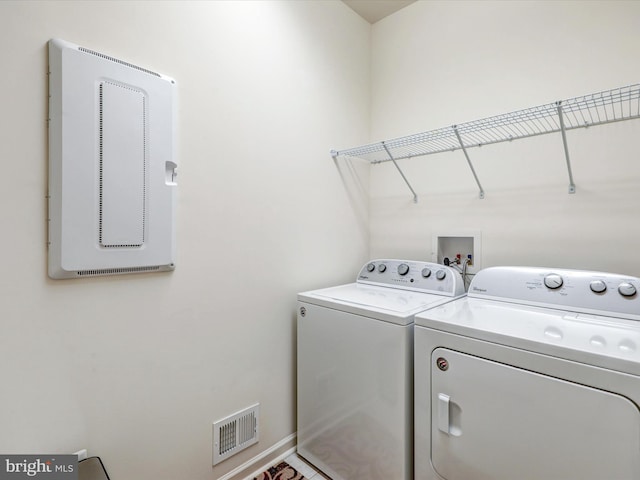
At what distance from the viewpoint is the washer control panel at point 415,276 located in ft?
5.45

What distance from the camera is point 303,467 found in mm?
1675

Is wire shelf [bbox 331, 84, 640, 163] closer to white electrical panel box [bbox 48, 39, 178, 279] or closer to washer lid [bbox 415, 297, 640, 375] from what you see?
washer lid [bbox 415, 297, 640, 375]

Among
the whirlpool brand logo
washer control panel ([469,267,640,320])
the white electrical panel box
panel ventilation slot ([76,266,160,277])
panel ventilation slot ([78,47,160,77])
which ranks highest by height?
panel ventilation slot ([78,47,160,77])

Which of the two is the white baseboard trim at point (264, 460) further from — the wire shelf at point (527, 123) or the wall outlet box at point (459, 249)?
the wire shelf at point (527, 123)

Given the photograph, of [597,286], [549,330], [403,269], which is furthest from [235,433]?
[597,286]

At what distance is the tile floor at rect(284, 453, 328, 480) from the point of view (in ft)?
5.29

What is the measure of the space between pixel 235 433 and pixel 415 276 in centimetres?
122

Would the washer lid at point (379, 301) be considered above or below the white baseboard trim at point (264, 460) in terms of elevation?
above

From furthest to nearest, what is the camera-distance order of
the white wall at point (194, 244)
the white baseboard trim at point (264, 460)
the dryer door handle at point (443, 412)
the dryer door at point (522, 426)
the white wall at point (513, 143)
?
1. the white baseboard trim at point (264, 460)
2. the white wall at point (513, 143)
3. the dryer door handle at point (443, 412)
4. the white wall at point (194, 244)
5. the dryer door at point (522, 426)

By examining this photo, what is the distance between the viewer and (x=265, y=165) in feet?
5.42

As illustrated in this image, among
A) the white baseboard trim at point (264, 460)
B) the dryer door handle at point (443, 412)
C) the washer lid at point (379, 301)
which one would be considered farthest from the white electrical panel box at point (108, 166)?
the dryer door handle at point (443, 412)

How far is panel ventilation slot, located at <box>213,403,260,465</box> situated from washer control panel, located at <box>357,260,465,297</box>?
3.16 ft

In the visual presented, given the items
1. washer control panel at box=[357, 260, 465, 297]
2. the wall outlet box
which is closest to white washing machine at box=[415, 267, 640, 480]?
washer control panel at box=[357, 260, 465, 297]

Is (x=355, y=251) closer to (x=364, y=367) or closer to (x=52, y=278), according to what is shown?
(x=364, y=367)
